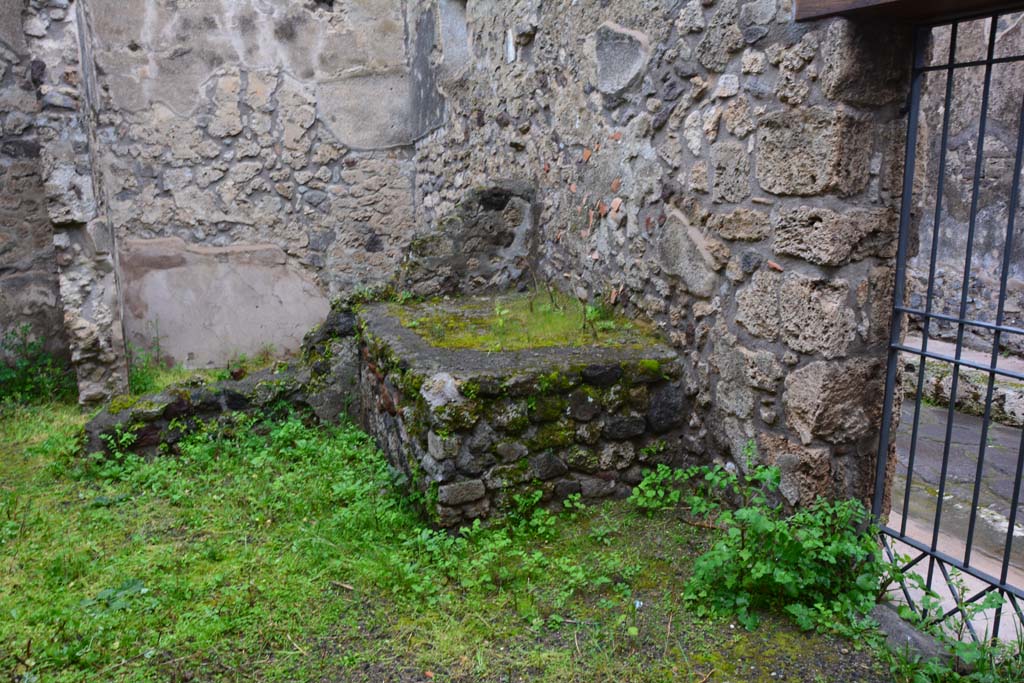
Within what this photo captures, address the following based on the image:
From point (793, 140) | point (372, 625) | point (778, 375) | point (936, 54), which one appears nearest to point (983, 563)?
point (778, 375)

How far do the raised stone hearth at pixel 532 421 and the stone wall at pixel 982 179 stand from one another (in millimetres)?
3307

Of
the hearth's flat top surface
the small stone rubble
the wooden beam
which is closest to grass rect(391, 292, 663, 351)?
the hearth's flat top surface

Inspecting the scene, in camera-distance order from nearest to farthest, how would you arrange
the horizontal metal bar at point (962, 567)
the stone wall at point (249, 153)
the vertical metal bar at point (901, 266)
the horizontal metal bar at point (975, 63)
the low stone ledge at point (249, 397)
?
the horizontal metal bar at point (975, 63), the horizontal metal bar at point (962, 567), the vertical metal bar at point (901, 266), the low stone ledge at point (249, 397), the stone wall at point (249, 153)

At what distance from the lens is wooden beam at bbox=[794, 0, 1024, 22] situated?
2.10 meters

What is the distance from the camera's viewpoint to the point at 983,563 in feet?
10.2

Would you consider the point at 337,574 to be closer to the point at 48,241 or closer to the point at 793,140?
the point at 793,140

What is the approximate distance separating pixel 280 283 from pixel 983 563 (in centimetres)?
529

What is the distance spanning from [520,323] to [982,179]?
427 centimetres

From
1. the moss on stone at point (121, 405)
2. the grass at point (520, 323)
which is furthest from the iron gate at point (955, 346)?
the moss on stone at point (121, 405)

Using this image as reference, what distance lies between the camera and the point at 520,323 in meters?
3.77

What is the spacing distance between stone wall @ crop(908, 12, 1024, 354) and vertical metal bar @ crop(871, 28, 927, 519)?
131 inches

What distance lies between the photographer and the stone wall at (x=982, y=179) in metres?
5.60

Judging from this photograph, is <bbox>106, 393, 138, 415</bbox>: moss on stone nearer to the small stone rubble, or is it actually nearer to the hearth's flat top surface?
the hearth's flat top surface

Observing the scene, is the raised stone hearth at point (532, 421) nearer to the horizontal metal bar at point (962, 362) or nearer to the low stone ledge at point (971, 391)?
the horizontal metal bar at point (962, 362)
